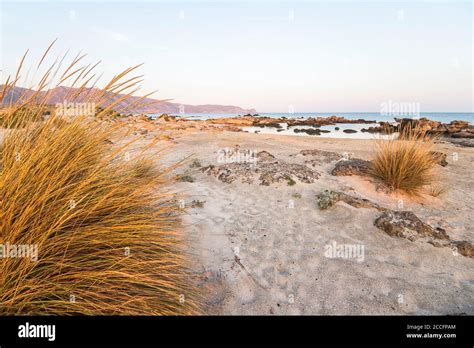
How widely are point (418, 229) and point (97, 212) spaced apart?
4.33 m

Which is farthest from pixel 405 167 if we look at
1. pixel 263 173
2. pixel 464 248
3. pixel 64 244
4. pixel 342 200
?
pixel 64 244

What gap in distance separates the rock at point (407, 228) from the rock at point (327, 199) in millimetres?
803

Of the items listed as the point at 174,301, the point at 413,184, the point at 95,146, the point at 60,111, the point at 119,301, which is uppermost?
the point at 60,111

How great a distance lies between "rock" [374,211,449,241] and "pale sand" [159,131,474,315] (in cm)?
13

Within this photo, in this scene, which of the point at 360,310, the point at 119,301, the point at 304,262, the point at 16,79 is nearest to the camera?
the point at 119,301

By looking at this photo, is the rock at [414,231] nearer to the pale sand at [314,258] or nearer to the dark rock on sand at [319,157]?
the pale sand at [314,258]

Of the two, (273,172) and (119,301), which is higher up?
(273,172)

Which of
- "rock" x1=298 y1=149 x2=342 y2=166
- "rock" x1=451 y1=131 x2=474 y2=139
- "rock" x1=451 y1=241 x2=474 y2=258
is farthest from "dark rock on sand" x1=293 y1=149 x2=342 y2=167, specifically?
"rock" x1=451 y1=131 x2=474 y2=139

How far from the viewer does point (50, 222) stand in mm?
2002

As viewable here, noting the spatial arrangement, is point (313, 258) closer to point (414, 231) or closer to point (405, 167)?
point (414, 231)

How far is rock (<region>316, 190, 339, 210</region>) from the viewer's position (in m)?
4.93
